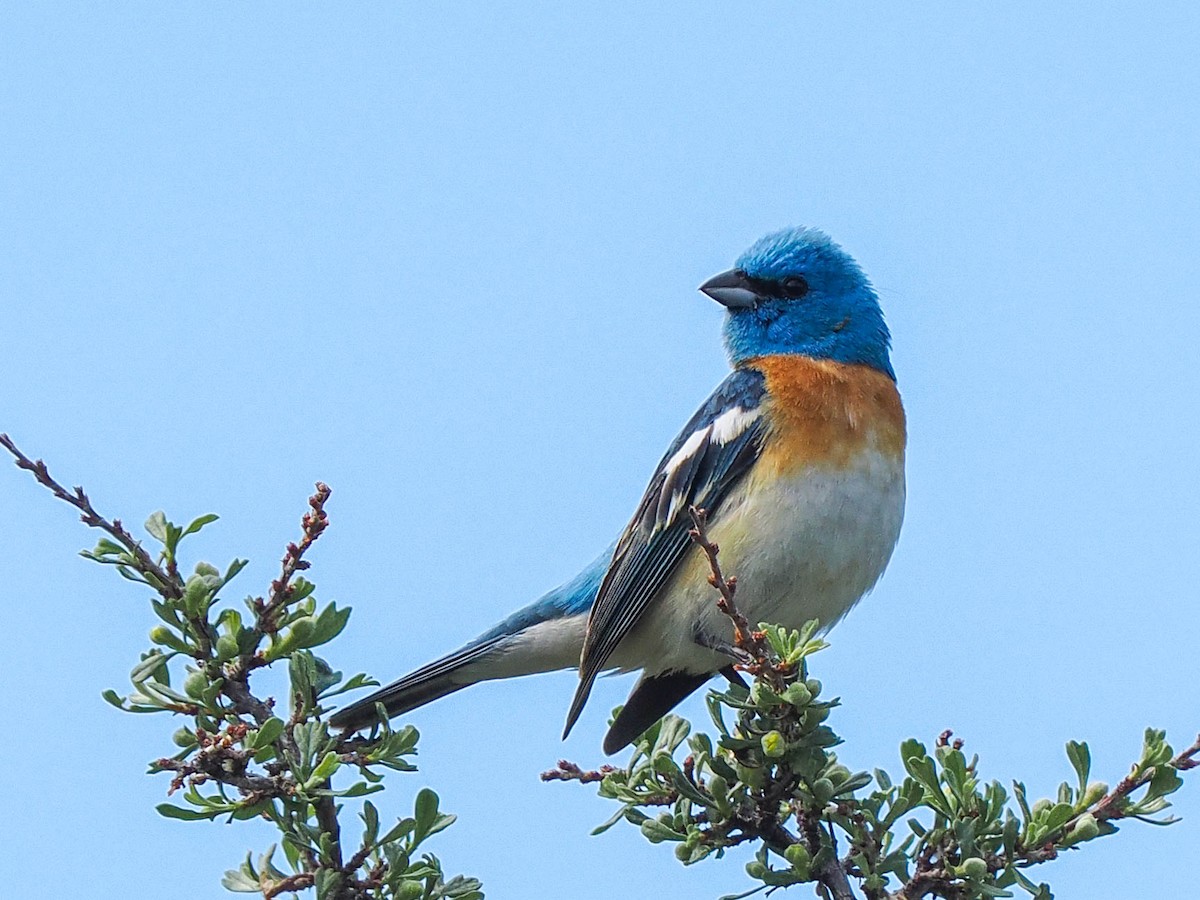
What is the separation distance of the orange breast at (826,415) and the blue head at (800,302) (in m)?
0.30

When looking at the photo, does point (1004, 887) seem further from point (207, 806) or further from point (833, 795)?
point (207, 806)

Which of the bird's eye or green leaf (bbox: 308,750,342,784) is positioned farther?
the bird's eye

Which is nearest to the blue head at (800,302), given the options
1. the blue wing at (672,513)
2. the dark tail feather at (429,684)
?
the blue wing at (672,513)

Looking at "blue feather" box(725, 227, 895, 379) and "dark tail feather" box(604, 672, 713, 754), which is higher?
"blue feather" box(725, 227, 895, 379)

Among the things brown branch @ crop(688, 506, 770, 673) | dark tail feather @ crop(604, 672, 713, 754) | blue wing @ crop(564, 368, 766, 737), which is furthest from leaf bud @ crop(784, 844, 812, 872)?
dark tail feather @ crop(604, 672, 713, 754)

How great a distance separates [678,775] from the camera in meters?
4.61

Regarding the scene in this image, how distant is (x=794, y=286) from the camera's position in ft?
23.8

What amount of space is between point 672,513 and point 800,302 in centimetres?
139

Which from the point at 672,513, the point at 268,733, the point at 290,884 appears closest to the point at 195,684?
the point at 268,733

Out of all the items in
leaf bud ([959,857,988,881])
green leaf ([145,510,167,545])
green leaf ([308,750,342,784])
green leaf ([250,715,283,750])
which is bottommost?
leaf bud ([959,857,988,881])

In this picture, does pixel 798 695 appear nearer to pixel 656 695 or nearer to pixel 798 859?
pixel 798 859

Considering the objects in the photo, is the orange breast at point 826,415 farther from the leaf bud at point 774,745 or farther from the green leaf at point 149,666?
the green leaf at point 149,666

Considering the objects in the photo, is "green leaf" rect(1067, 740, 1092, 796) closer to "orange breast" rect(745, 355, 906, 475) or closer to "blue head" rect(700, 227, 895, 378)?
"orange breast" rect(745, 355, 906, 475)

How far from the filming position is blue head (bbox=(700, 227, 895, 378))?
7.06 m
